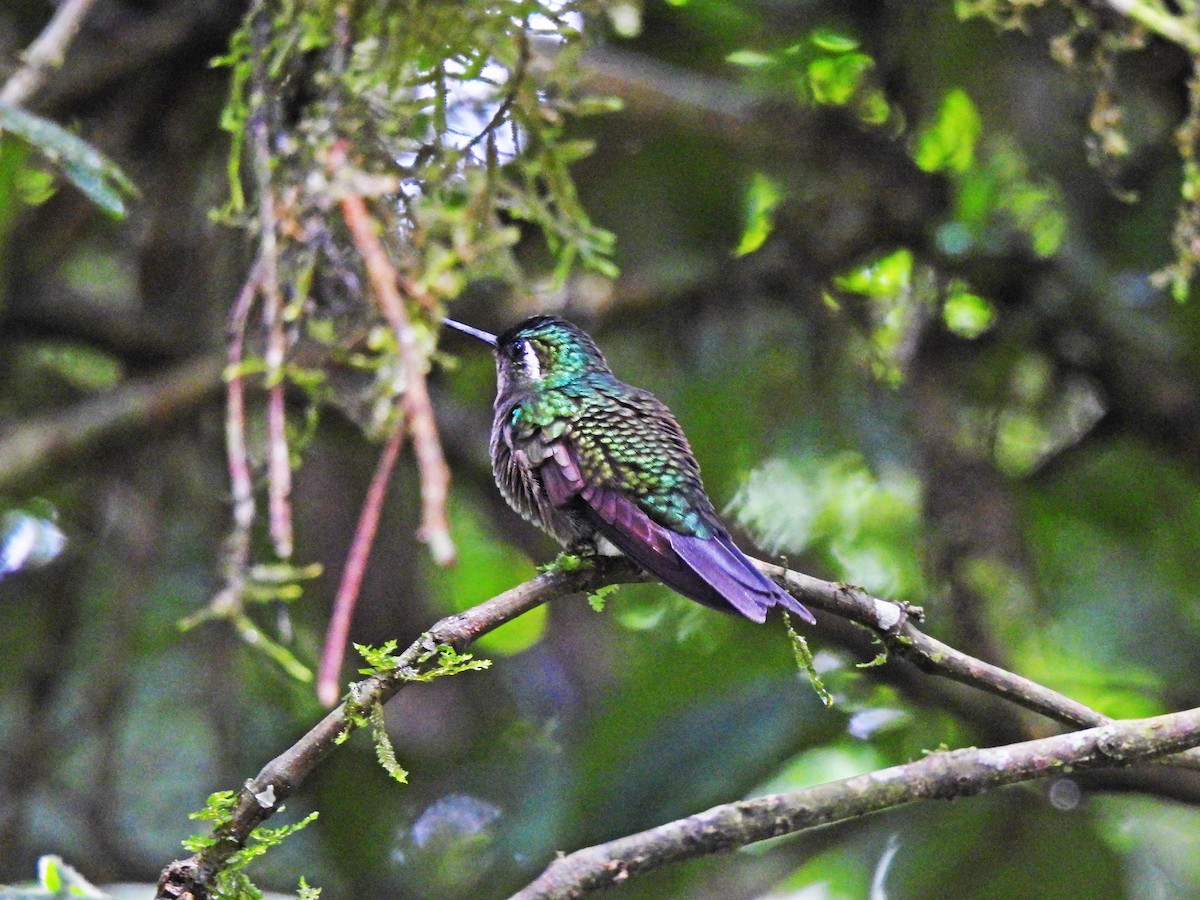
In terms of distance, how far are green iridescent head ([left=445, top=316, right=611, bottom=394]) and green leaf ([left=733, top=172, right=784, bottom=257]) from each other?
1.14 m

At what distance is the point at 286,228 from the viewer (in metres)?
2.63

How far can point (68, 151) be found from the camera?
2.09 m

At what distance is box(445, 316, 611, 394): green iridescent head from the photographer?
11.0 feet

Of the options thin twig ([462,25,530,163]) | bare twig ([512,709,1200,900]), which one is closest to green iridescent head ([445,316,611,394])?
thin twig ([462,25,530,163])

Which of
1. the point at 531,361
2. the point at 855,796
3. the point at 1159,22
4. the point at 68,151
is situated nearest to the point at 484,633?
the point at 855,796

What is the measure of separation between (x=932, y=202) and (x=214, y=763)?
8.89 feet

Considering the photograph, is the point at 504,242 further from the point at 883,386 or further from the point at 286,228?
the point at 883,386

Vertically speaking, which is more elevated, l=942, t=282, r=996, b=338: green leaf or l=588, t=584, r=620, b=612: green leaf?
l=588, t=584, r=620, b=612: green leaf

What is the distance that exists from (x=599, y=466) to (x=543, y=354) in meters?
0.52

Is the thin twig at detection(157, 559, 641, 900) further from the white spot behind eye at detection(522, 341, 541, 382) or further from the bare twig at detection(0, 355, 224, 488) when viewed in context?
the bare twig at detection(0, 355, 224, 488)

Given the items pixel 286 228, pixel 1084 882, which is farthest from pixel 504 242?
pixel 1084 882

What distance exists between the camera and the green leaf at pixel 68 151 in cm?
198

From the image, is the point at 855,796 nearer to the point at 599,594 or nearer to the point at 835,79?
the point at 599,594

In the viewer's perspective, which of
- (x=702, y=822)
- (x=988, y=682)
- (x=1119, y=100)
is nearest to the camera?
(x=702, y=822)
